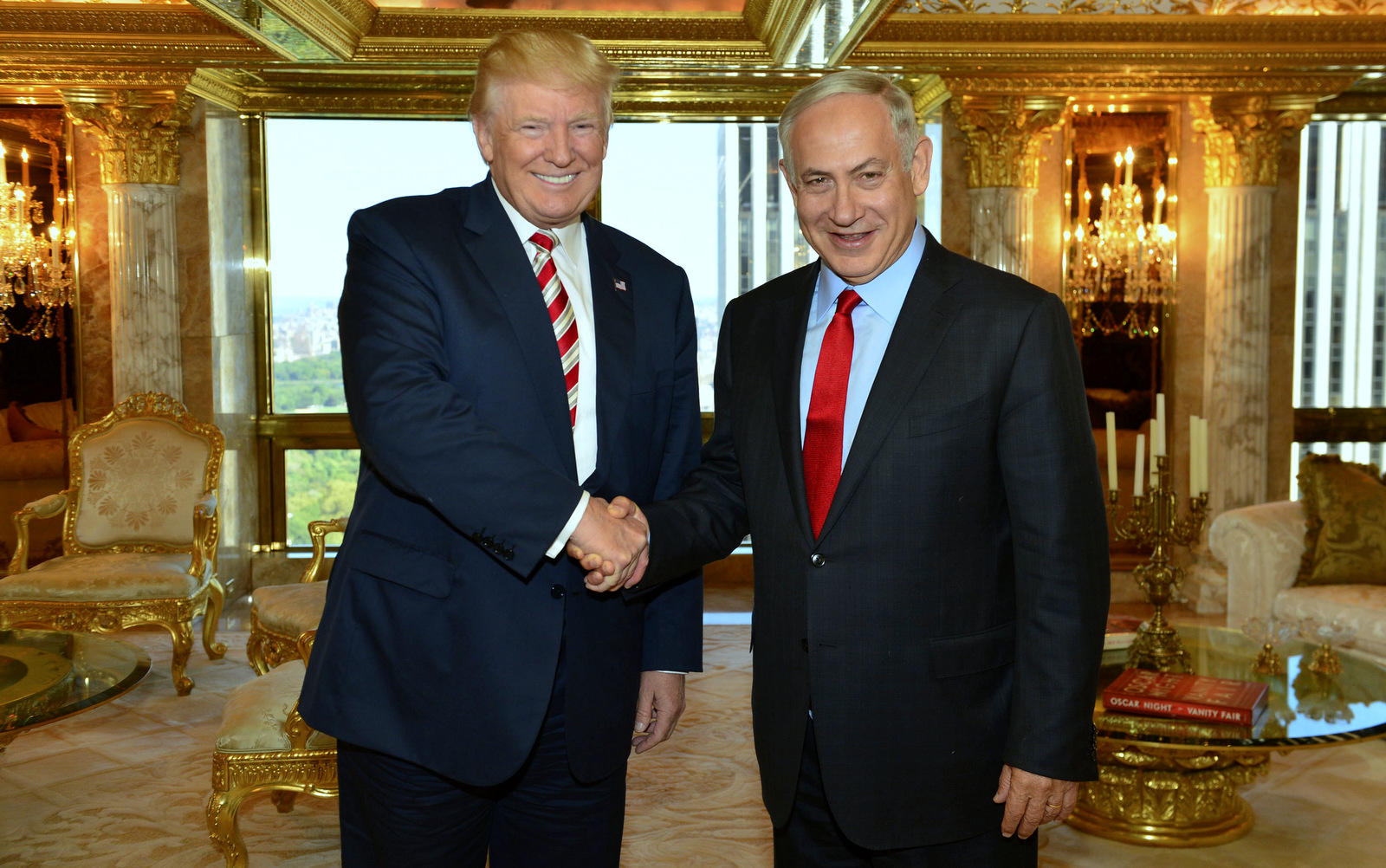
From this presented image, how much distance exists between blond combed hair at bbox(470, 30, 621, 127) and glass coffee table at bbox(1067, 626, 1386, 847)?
260cm

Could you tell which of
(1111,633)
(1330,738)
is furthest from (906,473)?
(1111,633)

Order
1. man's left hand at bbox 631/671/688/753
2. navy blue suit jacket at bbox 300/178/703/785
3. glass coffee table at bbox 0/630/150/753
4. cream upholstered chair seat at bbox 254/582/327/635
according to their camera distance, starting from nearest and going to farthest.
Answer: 1. navy blue suit jacket at bbox 300/178/703/785
2. man's left hand at bbox 631/671/688/753
3. glass coffee table at bbox 0/630/150/753
4. cream upholstered chair seat at bbox 254/582/327/635

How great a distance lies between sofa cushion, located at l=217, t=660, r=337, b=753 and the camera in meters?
3.25

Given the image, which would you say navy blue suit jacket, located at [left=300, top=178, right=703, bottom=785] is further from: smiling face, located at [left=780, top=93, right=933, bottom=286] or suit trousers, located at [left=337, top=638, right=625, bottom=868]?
smiling face, located at [left=780, top=93, right=933, bottom=286]

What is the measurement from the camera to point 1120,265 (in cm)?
736

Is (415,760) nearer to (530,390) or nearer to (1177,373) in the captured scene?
(530,390)

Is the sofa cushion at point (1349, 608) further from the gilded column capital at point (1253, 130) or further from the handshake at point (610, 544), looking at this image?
the handshake at point (610, 544)

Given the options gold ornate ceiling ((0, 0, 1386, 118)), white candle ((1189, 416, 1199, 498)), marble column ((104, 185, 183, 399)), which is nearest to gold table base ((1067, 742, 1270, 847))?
white candle ((1189, 416, 1199, 498))

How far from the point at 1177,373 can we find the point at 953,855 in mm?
6344

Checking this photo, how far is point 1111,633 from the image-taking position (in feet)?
14.3

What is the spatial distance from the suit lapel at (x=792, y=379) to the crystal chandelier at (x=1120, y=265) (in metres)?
5.87

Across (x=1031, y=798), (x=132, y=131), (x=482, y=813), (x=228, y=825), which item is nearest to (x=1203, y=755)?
(x=1031, y=798)

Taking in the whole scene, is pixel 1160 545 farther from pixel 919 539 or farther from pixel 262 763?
pixel 262 763

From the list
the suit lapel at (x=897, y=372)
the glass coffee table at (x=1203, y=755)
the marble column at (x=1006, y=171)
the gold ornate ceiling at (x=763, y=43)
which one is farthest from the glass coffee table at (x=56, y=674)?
the marble column at (x=1006, y=171)
